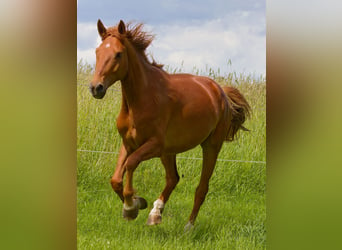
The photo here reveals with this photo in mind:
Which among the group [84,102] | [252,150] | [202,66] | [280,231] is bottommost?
[280,231]

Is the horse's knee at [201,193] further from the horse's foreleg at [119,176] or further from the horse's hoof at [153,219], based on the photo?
the horse's foreleg at [119,176]

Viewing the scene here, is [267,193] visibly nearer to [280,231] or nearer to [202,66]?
[280,231]

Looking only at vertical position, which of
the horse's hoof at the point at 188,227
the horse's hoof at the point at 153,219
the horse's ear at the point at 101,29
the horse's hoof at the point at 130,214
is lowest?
the horse's hoof at the point at 188,227

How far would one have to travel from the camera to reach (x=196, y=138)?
3438 mm

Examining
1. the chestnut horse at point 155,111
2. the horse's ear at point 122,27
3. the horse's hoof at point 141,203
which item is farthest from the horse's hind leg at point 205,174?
the horse's ear at point 122,27

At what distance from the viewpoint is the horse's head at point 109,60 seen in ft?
10.3

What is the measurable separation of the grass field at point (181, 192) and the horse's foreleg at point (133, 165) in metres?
0.18

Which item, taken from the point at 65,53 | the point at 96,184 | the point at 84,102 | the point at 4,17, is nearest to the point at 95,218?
the point at 96,184

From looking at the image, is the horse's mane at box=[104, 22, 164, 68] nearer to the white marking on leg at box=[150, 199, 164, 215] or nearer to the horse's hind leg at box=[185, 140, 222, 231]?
the horse's hind leg at box=[185, 140, 222, 231]

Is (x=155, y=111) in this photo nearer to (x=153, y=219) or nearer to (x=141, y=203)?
(x=141, y=203)

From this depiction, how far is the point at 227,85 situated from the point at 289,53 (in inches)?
20.7

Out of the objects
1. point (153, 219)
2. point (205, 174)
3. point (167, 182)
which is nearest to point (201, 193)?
point (205, 174)

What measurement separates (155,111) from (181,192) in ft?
2.22

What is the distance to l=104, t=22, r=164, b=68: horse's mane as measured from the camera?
10.8ft
